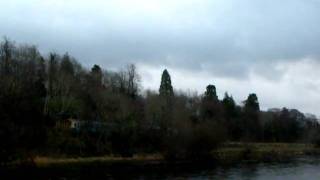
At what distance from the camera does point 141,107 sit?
128 m

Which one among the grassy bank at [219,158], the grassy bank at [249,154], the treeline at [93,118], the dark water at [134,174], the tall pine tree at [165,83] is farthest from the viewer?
the tall pine tree at [165,83]

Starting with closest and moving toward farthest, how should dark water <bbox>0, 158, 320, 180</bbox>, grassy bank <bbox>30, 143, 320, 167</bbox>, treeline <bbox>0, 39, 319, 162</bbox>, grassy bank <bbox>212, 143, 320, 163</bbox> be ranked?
1. dark water <bbox>0, 158, 320, 180</bbox>
2. grassy bank <bbox>30, 143, 320, 167</bbox>
3. treeline <bbox>0, 39, 319, 162</bbox>
4. grassy bank <bbox>212, 143, 320, 163</bbox>

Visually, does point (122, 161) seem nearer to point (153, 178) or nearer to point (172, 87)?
point (153, 178)

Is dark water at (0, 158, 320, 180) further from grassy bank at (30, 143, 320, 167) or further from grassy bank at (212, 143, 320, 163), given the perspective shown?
grassy bank at (212, 143, 320, 163)

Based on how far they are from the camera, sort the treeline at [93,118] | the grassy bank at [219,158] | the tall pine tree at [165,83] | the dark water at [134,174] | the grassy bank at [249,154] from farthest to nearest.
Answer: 1. the tall pine tree at [165,83]
2. the grassy bank at [249,154]
3. the treeline at [93,118]
4. the grassy bank at [219,158]
5. the dark water at [134,174]

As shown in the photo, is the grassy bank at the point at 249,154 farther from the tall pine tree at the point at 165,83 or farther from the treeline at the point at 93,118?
the tall pine tree at the point at 165,83

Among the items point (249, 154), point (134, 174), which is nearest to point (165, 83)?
point (249, 154)

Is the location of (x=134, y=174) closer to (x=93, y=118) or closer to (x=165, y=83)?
(x=93, y=118)

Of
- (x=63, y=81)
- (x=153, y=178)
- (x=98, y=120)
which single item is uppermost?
(x=63, y=81)

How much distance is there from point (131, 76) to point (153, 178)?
8828cm

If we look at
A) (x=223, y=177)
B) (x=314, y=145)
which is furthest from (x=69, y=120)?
(x=314, y=145)

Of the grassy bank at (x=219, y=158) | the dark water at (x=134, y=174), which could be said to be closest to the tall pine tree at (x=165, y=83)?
the grassy bank at (x=219, y=158)

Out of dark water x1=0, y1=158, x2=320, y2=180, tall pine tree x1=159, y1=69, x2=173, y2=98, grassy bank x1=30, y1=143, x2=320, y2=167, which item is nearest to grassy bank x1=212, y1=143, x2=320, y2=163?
grassy bank x1=30, y1=143, x2=320, y2=167

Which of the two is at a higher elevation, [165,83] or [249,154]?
[165,83]
